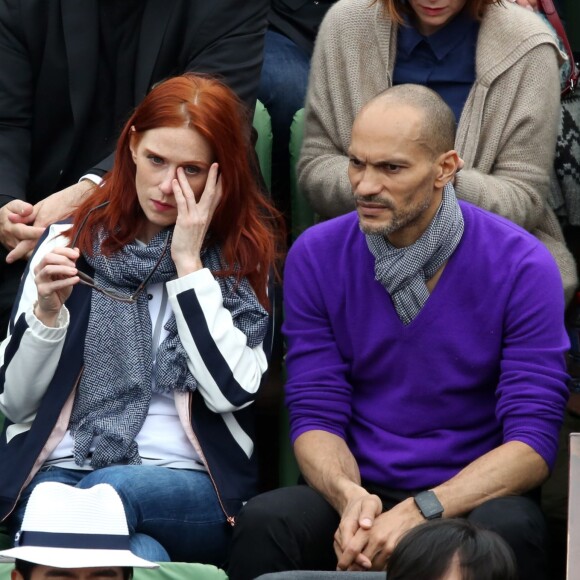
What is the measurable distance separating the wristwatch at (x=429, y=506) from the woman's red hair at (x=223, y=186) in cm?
70

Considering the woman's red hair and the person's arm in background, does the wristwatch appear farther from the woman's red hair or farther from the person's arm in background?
the person's arm in background

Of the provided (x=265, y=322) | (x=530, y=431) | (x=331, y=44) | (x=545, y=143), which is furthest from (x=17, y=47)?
(x=530, y=431)

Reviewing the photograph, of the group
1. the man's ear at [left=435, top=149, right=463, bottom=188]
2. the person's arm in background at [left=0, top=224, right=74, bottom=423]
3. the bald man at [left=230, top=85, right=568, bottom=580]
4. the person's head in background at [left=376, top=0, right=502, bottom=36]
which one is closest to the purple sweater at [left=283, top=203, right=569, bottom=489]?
the bald man at [left=230, top=85, right=568, bottom=580]

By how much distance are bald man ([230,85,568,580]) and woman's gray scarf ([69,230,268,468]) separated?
219 mm

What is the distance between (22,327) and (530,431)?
3.96 ft

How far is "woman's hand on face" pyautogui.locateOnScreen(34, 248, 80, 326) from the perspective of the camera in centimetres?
346

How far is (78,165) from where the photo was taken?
14.6 ft

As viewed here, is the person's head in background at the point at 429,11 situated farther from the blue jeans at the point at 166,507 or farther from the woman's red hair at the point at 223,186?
the blue jeans at the point at 166,507

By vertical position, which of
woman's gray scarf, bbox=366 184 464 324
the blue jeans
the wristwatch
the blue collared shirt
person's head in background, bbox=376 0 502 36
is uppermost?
person's head in background, bbox=376 0 502 36

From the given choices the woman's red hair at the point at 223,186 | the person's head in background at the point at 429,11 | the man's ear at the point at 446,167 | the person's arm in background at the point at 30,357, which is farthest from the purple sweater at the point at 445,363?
the person's head in background at the point at 429,11

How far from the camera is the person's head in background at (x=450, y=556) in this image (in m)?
2.73

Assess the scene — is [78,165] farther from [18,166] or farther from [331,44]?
[331,44]

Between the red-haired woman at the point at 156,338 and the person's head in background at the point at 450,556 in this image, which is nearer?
the person's head in background at the point at 450,556

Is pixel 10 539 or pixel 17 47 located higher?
pixel 17 47
